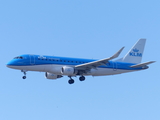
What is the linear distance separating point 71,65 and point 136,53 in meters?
15.4

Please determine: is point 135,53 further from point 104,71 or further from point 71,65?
point 71,65

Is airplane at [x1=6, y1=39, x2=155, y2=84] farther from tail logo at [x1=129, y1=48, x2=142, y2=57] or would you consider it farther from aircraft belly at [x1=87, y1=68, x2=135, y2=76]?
tail logo at [x1=129, y1=48, x2=142, y2=57]

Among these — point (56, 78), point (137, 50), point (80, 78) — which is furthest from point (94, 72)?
point (137, 50)

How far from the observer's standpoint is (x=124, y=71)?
70812mm

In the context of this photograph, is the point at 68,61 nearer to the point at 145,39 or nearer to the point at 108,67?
the point at 108,67

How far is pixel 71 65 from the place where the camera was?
6638 cm

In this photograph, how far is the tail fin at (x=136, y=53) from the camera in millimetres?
73938

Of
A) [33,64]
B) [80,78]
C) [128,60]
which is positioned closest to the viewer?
[33,64]

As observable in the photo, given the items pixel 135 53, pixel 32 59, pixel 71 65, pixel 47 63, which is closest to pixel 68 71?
pixel 71 65

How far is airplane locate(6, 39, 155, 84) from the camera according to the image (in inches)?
2496

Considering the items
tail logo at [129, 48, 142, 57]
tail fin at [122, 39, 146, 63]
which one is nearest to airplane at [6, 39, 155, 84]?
tail fin at [122, 39, 146, 63]

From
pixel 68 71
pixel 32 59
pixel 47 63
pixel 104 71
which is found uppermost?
pixel 32 59

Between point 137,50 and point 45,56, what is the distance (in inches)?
794

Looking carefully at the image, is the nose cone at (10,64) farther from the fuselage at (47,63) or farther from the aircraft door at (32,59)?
the aircraft door at (32,59)
